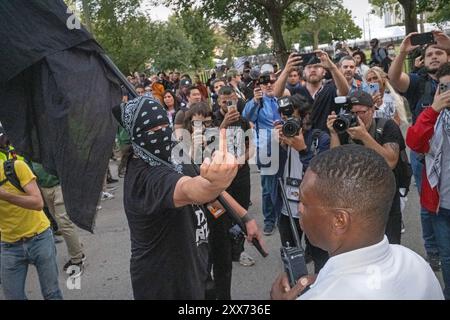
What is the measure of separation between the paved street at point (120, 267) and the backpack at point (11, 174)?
1.61 meters

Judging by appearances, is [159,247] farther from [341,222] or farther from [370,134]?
[370,134]

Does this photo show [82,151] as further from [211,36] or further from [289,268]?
[211,36]

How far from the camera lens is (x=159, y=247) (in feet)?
7.89

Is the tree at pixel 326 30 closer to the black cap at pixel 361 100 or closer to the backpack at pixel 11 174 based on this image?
the black cap at pixel 361 100

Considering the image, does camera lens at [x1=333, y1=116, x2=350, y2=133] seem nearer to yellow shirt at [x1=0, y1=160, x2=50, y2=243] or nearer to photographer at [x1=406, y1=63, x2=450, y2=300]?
photographer at [x1=406, y1=63, x2=450, y2=300]

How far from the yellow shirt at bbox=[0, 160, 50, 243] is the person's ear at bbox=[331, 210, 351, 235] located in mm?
2828

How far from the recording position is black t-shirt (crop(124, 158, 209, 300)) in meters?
2.36

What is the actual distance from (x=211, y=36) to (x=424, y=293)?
36417 mm

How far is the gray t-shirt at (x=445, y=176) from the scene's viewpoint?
331 centimetres

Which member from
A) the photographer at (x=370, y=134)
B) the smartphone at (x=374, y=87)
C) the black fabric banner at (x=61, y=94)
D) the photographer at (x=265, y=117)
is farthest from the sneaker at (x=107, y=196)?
the black fabric banner at (x=61, y=94)

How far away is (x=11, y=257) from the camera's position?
3594 millimetres

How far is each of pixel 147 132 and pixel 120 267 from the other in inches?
130

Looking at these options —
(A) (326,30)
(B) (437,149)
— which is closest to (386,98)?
(B) (437,149)
